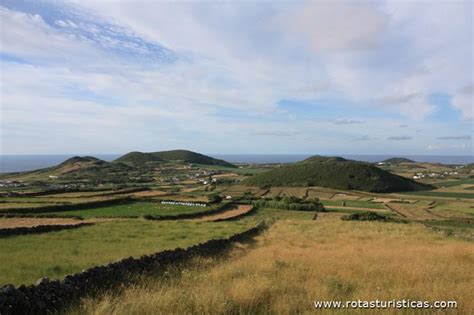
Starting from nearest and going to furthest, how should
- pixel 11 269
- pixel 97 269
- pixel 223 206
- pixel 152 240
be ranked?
pixel 97 269
pixel 11 269
pixel 152 240
pixel 223 206

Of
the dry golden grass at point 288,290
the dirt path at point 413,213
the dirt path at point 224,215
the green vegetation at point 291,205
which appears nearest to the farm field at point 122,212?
the dirt path at point 224,215

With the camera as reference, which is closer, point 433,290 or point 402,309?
point 402,309

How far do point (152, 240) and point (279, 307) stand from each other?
18.4 metres

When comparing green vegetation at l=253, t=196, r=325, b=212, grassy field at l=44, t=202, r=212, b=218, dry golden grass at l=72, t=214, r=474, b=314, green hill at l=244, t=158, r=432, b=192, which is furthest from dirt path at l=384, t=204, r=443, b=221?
dry golden grass at l=72, t=214, r=474, b=314

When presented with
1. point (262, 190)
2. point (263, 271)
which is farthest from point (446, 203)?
point (263, 271)

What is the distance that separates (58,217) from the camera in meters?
42.3

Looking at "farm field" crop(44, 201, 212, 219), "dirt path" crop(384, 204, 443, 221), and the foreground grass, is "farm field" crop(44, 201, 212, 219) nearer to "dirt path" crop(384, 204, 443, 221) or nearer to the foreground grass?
the foreground grass

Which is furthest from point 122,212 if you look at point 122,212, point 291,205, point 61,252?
point 291,205

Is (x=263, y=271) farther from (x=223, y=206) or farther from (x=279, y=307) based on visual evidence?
(x=223, y=206)

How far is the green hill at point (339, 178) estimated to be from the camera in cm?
12006

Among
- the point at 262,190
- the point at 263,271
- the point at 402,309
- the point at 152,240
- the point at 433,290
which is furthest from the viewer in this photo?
the point at 262,190

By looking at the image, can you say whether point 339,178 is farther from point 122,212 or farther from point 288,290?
point 288,290

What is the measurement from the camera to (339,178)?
126m

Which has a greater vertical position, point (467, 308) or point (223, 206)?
point (467, 308)
